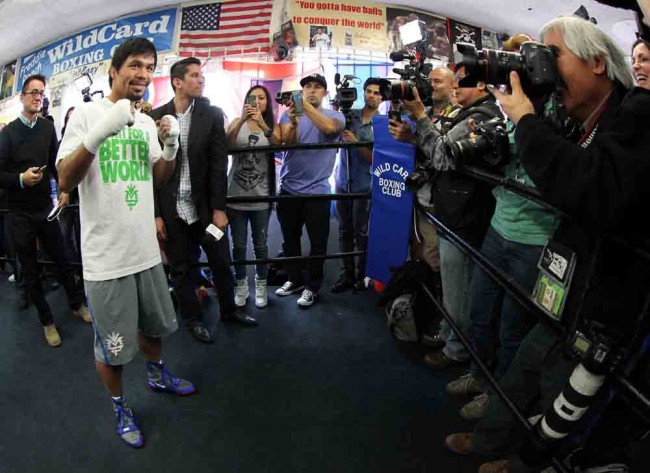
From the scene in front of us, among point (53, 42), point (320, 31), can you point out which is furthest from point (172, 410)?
point (53, 42)

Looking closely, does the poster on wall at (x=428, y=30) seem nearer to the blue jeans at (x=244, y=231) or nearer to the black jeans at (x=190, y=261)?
the blue jeans at (x=244, y=231)

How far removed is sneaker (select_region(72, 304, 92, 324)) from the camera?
2660mm

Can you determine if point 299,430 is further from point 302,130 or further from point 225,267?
point 302,130

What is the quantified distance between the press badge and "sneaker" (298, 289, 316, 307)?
5.89ft

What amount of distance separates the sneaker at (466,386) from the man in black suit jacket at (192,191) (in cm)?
135

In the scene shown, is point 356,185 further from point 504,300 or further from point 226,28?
point 226,28

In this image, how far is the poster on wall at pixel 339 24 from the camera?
6.20m

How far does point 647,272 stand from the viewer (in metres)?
0.83

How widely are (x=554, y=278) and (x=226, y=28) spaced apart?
6.49 m

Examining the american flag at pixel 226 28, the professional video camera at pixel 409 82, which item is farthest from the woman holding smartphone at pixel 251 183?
the american flag at pixel 226 28

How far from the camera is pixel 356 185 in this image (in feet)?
10.3

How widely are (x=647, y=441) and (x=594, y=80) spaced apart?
79cm

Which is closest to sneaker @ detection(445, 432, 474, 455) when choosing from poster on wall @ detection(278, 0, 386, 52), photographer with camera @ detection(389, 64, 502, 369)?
photographer with camera @ detection(389, 64, 502, 369)

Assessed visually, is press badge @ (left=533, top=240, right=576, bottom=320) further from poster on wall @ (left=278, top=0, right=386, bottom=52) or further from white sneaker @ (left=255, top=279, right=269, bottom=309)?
poster on wall @ (left=278, top=0, right=386, bottom=52)
